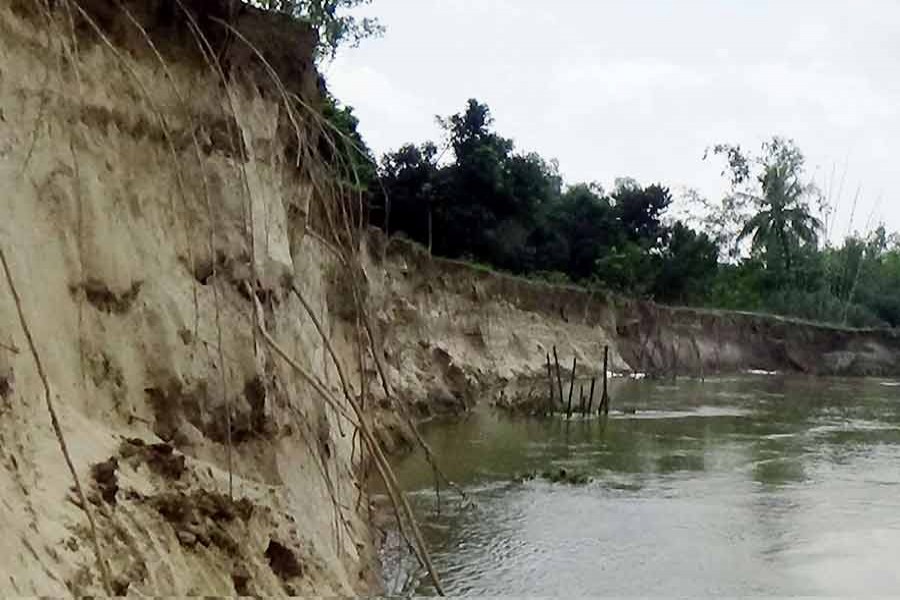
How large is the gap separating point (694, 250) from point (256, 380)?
1406 inches

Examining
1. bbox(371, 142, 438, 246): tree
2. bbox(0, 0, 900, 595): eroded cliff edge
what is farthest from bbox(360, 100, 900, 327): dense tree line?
bbox(0, 0, 900, 595): eroded cliff edge

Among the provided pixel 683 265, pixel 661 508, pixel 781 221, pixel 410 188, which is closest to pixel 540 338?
pixel 410 188

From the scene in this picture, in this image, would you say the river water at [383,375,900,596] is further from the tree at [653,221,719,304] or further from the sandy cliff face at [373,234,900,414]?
the tree at [653,221,719,304]

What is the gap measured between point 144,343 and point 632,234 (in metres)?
37.9

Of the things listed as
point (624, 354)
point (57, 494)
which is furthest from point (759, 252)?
point (57, 494)

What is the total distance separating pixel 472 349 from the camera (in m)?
24.9

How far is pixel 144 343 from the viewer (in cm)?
518

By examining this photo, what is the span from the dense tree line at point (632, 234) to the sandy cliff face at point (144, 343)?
49.8ft

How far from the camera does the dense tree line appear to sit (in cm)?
3297

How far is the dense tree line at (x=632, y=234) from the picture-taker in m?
33.0

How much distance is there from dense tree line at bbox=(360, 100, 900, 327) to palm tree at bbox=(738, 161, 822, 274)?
6 cm

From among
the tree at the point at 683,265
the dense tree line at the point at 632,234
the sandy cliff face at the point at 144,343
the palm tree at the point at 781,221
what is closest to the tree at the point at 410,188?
the dense tree line at the point at 632,234

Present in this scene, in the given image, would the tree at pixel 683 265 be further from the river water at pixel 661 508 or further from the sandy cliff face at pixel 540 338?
the river water at pixel 661 508

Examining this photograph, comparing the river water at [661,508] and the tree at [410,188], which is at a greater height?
the tree at [410,188]
